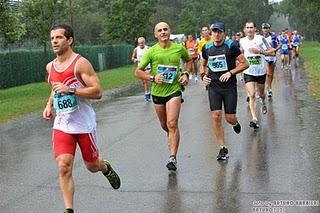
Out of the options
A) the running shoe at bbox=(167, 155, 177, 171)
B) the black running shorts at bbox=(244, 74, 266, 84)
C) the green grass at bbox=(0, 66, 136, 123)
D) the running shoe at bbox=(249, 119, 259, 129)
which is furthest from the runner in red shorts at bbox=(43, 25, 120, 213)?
the green grass at bbox=(0, 66, 136, 123)

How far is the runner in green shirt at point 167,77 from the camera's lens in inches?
314

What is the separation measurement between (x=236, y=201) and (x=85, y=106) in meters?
1.85

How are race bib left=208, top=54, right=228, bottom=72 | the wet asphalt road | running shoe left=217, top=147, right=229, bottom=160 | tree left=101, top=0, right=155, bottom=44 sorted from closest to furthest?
1. the wet asphalt road
2. running shoe left=217, top=147, right=229, bottom=160
3. race bib left=208, top=54, right=228, bottom=72
4. tree left=101, top=0, right=155, bottom=44

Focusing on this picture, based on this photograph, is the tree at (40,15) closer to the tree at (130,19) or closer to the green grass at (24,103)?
the green grass at (24,103)

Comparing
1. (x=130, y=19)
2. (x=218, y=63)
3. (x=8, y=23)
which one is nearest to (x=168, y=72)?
(x=218, y=63)

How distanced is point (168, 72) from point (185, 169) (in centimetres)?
132

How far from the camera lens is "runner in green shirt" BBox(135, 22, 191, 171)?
798cm

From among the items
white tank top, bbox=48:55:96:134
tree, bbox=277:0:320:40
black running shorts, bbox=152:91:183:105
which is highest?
white tank top, bbox=48:55:96:134

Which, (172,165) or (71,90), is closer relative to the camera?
(71,90)

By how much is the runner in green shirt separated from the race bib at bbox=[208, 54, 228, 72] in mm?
611

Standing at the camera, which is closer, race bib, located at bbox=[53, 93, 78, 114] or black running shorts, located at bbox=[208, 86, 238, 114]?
race bib, located at bbox=[53, 93, 78, 114]

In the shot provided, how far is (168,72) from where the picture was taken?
800 centimetres

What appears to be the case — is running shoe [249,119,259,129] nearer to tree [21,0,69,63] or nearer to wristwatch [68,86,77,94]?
wristwatch [68,86,77,94]

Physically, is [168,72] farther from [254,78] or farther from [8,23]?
[8,23]
